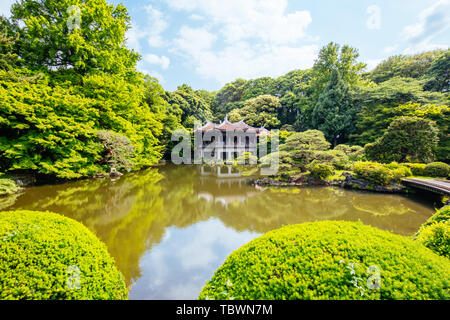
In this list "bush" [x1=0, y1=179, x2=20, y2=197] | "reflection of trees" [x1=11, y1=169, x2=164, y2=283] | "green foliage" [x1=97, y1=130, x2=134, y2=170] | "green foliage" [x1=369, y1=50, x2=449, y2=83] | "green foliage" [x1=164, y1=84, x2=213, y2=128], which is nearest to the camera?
"reflection of trees" [x1=11, y1=169, x2=164, y2=283]

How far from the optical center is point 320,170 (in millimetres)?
9102

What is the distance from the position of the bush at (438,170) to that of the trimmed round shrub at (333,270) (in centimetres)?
1052

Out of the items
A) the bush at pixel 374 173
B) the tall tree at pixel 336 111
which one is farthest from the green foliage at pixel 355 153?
the tall tree at pixel 336 111

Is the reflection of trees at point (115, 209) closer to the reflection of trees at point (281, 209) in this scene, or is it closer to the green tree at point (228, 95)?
the reflection of trees at point (281, 209)

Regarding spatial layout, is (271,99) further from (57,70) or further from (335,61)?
(57,70)

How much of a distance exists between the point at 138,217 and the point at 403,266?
216 inches

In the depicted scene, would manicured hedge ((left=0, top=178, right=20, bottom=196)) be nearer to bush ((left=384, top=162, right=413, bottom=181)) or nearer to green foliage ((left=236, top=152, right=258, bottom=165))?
green foliage ((left=236, top=152, right=258, bottom=165))

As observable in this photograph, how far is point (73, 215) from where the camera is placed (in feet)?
16.5

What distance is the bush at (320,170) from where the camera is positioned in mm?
9047

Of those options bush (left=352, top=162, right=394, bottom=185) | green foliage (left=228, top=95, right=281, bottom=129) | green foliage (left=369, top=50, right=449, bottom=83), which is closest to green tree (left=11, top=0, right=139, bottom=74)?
bush (left=352, top=162, right=394, bottom=185)

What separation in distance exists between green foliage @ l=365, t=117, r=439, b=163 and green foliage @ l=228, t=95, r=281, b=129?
42.6ft

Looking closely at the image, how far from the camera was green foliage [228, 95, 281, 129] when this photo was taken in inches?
890

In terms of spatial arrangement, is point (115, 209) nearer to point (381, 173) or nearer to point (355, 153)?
point (381, 173)
